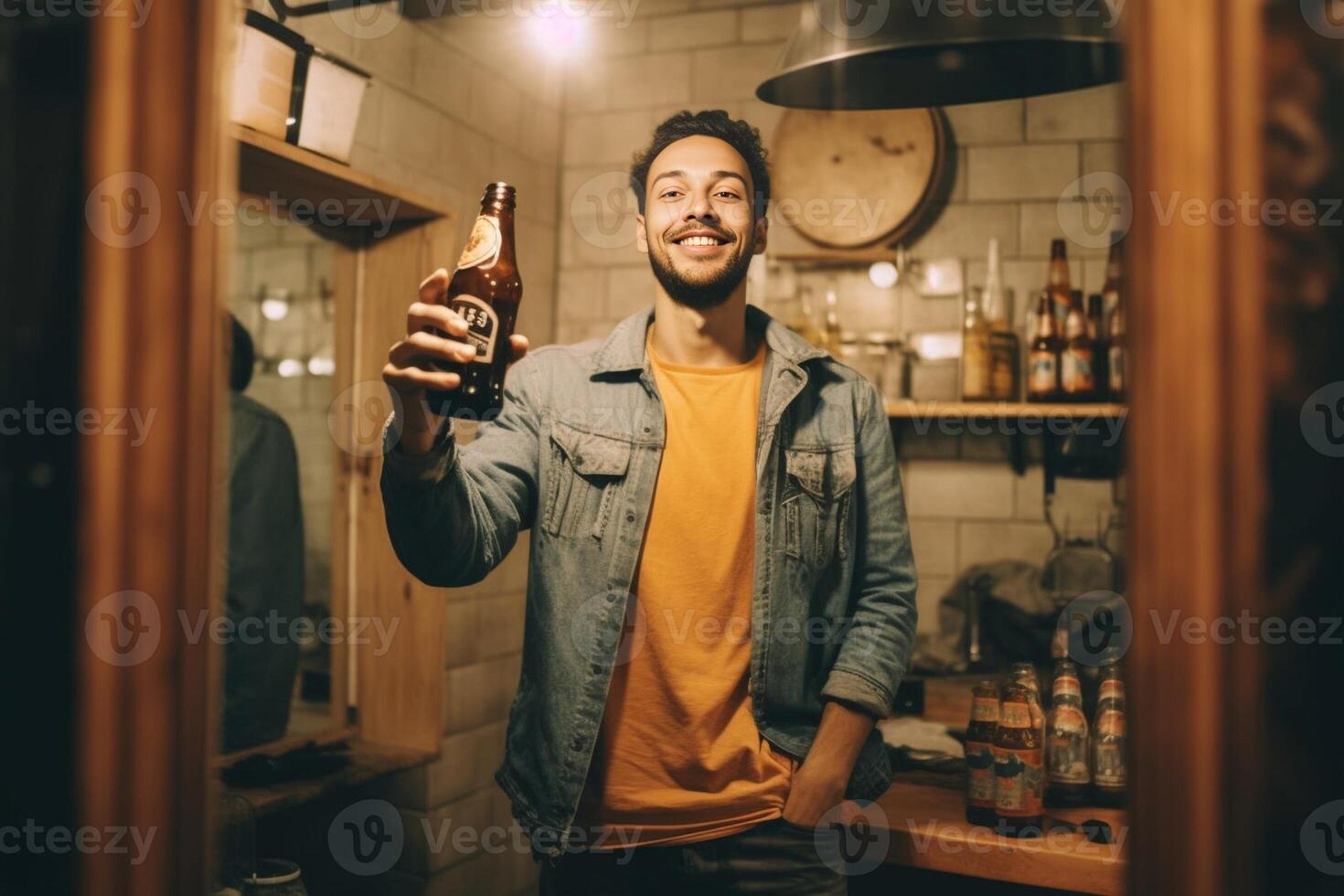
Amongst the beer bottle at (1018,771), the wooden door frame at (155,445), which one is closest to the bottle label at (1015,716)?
the beer bottle at (1018,771)

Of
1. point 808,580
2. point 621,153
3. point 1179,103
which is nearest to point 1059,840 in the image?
point 808,580

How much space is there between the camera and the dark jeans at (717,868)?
1.41m

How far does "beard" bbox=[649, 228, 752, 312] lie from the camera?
161 cm

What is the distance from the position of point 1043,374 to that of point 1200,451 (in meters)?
2.08

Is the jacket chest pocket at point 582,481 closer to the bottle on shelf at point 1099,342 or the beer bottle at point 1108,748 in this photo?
the beer bottle at point 1108,748

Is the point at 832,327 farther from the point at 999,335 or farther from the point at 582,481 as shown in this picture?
the point at 582,481

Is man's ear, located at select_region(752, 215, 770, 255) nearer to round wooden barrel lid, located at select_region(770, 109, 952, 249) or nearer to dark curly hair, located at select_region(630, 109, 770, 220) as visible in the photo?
dark curly hair, located at select_region(630, 109, 770, 220)

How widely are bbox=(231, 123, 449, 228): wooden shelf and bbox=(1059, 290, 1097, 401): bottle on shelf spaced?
1.60 metres

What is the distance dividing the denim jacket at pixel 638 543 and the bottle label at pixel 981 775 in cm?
21

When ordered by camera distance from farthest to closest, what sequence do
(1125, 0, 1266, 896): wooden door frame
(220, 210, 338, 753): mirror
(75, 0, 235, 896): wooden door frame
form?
(220, 210, 338, 753): mirror, (75, 0, 235, 896): wooden door frame, (1125, 0, 1266, 896): wooden door frame

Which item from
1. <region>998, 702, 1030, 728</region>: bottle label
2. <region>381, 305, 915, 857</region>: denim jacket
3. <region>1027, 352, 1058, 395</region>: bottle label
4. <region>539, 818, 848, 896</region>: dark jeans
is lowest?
<region>539, 818, 848, 896</region>: dark jeans

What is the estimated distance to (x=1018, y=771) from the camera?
5.42 ft

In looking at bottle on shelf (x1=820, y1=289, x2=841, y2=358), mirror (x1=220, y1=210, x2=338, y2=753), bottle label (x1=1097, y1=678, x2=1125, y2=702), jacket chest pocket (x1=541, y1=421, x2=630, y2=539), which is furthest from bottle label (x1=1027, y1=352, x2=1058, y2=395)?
mirror (x1=220, y1=210, x2=338, y2=753)

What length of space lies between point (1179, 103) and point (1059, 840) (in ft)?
4.56
